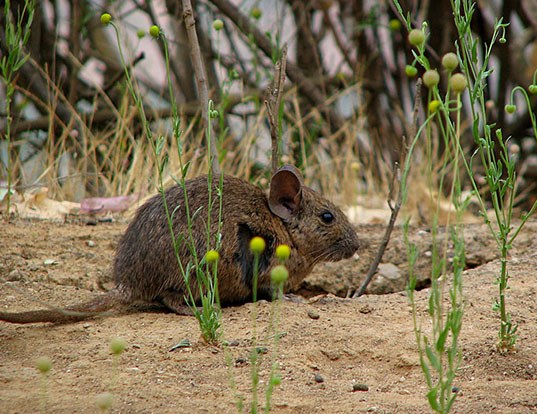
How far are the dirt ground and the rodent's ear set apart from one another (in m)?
0.53

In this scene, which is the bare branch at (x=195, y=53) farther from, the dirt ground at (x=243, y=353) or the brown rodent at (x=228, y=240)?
the dirt ground at (x=243, y=353)

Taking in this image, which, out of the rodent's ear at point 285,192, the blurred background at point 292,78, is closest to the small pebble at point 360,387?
the rodent's ear at point 285,192

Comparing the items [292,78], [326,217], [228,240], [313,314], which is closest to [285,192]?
[326,217]

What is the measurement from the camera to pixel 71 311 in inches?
160

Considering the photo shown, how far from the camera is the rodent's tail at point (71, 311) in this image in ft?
12.6

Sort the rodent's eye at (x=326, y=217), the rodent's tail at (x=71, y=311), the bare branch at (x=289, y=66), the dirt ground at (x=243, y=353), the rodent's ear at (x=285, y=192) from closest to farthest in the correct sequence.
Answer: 1. the dirt ground at (x=243, y=353)
2. the rodent's tail at (x=71, y=311)
3. the rodent's ear at (x=285, y=192)
4. the rodent's eye at (x=326, y=217)
5. the bare branch at (x=289, y=66)

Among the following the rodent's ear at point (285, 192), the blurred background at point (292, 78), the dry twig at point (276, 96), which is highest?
the blurred background at point (292, 78)

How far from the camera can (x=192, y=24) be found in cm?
408

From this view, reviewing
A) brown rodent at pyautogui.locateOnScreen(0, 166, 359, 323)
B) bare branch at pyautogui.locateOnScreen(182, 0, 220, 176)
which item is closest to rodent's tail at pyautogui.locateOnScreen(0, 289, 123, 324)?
brown rodent at pyautogui.locateOnScreen(0, 166, 359, 323)

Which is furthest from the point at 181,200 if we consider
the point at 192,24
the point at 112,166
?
the point at 112,166

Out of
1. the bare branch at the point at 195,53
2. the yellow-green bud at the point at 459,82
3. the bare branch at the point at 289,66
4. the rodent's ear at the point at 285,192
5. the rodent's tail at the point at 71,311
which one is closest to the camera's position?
the yellow-green bud at the point at 459,82

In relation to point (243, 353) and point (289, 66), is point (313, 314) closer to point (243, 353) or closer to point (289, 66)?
point (243, 353)

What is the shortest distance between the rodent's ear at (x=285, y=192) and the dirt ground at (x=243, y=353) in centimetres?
53

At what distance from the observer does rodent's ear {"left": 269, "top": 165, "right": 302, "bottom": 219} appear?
471 centimetres
